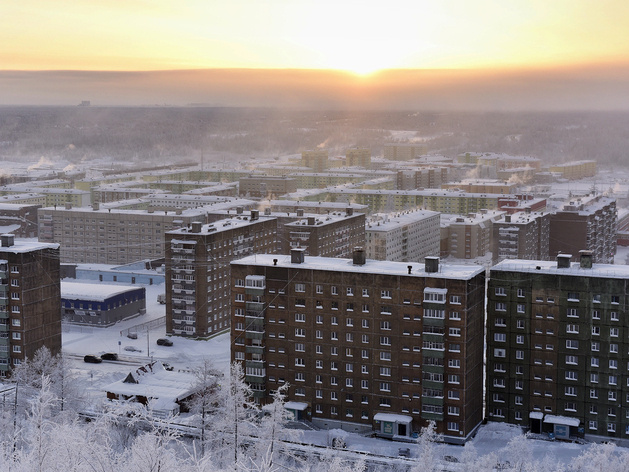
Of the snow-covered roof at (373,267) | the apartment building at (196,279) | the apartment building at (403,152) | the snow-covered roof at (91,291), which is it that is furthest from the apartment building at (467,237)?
the apartment building at (403,152)

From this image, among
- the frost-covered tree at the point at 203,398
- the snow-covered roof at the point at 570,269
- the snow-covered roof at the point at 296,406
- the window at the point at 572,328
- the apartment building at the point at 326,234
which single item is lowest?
the snow-covered roof at the point at 296,406

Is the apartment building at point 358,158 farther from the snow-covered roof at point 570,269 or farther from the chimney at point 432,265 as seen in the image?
the chimney at point 432,265

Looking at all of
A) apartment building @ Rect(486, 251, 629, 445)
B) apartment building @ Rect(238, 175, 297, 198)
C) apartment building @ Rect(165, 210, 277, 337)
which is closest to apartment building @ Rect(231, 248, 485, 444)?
apartment building @ Rect(486, 251, 629, 445)

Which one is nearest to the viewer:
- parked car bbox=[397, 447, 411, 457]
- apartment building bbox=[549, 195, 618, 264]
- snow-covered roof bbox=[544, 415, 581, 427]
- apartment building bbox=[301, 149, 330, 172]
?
parked car bbox=[397, 447, 411, 457]

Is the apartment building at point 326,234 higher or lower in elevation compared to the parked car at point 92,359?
higher

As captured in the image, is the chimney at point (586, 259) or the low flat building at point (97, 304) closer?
the chimney at point (586, 259)

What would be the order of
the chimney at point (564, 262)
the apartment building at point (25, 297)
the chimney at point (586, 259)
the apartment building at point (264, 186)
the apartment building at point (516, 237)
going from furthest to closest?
the apartment building at point (264, 186) < the apartment building at point (516, 237) < the apartment building at point (25, 297) < the chimney at point (564, 262) < the chimney at point (586, 259)

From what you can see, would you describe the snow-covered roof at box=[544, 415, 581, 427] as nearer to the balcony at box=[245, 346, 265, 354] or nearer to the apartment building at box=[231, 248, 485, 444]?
the apartment building at box=[231, 248, 485, 444]
